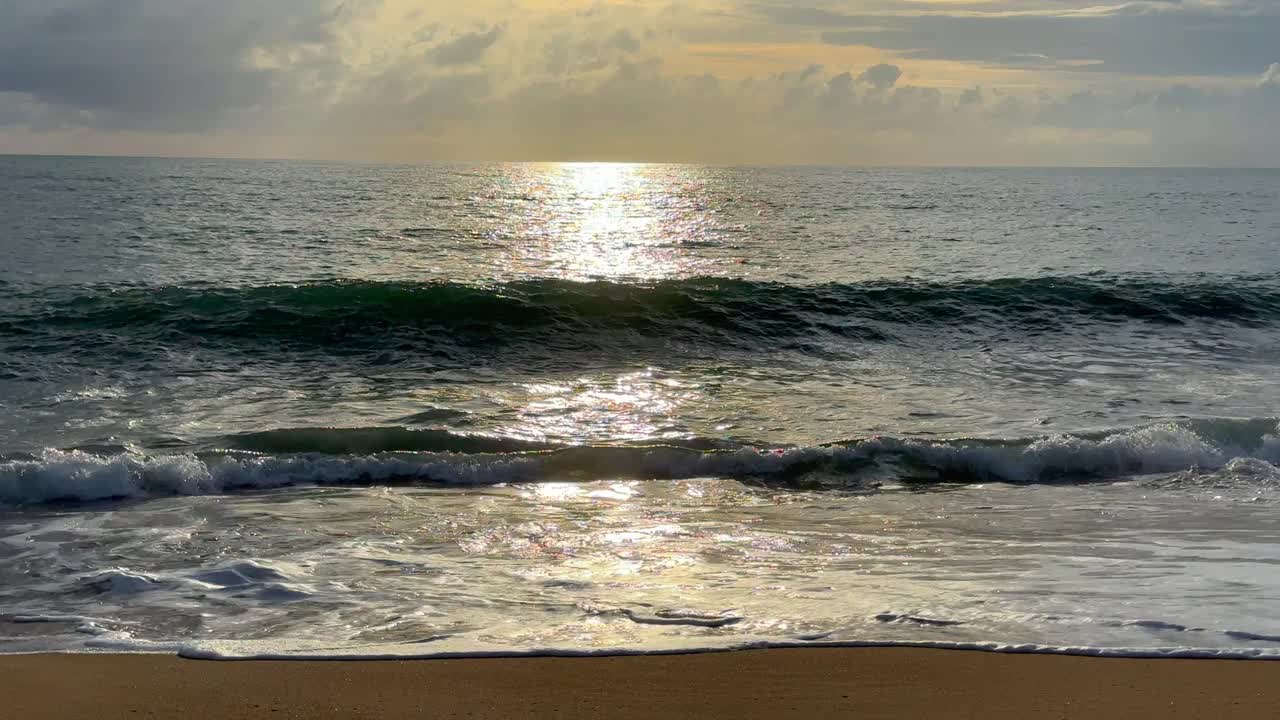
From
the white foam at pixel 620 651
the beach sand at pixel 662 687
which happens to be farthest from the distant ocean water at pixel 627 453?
the beach sand at pixel 662 687

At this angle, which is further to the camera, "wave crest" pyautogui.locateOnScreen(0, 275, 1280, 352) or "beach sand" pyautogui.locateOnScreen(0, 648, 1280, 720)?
"wave crest" pyautogui.locateOnScreen(0, 275, 1280, 352)

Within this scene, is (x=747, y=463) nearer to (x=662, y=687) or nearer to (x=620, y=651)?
(x=620, y=651)

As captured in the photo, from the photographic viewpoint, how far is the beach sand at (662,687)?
4.42 m

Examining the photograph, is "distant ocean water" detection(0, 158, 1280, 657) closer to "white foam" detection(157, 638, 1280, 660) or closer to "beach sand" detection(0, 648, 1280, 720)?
"white foam" detection(157, 638, 1280, 660)

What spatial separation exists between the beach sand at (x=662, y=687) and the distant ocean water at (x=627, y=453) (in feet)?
0.71

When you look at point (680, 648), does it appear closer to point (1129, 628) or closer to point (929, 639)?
point (929, 639)

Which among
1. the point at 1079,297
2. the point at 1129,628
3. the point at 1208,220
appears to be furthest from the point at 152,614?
the point at 1208,220

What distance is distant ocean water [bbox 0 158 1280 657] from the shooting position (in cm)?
568

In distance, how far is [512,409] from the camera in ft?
40.1

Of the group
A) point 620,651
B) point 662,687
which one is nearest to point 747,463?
point 620,651

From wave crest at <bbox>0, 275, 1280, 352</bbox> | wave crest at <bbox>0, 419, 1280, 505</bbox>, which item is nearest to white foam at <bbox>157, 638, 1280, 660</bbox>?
wave crest at <bbox>0, 419, 1280, 505</bbox>

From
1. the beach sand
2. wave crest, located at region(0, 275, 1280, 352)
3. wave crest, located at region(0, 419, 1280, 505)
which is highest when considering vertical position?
wave crest, located at region(0, 275, 1280, 352)

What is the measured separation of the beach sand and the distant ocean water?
0.22m

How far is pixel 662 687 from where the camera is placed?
463 centimetres
